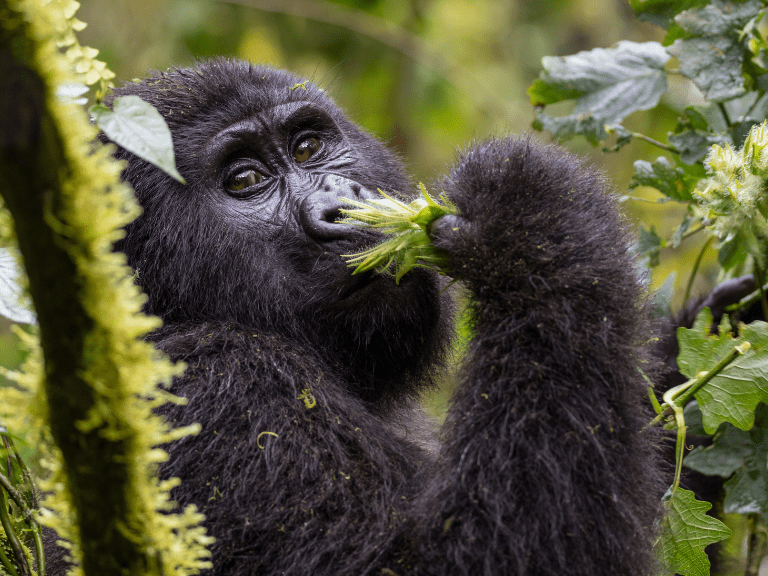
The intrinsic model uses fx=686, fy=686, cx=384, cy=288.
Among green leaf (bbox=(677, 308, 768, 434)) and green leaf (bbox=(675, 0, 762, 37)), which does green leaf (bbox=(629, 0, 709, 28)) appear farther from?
green leaf (bbox=(677, 308, 768, 434))

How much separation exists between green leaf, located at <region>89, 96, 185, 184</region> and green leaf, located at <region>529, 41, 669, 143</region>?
6.69ft

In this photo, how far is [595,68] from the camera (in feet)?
9.57

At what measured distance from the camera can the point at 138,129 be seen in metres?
1.24

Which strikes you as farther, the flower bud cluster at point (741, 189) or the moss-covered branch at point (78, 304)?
the flower bud cluster at point (741, 189)

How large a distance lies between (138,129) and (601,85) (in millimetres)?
2229

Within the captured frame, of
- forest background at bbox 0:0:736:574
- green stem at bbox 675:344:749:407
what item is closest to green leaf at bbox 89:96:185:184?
green stem at bbox 675:344:749:407

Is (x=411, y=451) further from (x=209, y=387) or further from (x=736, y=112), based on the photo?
(x=736, y=112)

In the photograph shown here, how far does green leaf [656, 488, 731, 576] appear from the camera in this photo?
1.94 meters

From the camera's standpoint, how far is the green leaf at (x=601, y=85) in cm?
286

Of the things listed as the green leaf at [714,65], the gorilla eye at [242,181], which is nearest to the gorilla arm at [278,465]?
the gorilla eye at [242,181]

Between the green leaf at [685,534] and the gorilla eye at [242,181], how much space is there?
5.63 feet

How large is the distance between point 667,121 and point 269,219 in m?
6.24

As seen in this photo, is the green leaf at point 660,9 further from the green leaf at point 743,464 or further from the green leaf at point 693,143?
the green leaf at point 743,464

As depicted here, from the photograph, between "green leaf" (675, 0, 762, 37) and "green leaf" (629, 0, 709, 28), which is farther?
"green leaf" (629, 0, 709, 28)
